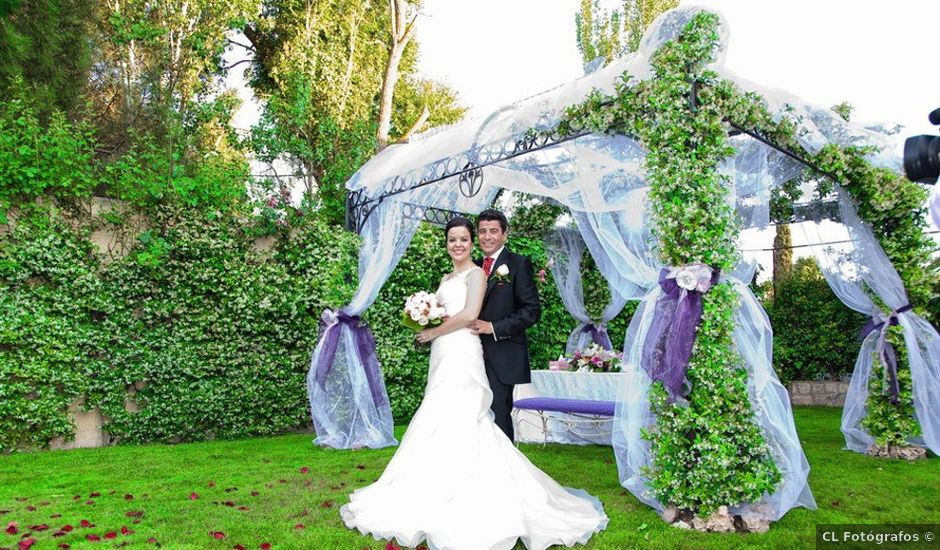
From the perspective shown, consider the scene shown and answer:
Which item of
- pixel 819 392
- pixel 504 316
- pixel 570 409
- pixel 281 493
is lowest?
pixel 819 392

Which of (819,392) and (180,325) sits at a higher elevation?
(180,325)

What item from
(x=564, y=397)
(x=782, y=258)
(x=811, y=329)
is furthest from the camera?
(x=782, y=258)

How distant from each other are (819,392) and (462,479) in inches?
314

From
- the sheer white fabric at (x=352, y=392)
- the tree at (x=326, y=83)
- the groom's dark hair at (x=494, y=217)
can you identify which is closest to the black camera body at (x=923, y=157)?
the groom's dark hair at (x=494, y=217)

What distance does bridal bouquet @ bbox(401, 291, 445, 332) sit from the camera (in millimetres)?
4113

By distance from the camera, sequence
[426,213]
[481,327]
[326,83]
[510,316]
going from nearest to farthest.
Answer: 1. [481,327]
2. [510,316]
3. [426,213]
4. [326,83]

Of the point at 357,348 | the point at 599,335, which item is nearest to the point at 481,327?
the point at 357,348

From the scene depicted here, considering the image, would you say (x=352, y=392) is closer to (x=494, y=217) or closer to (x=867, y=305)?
(x=494, y=217)

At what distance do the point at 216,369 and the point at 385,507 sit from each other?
4.23 metres

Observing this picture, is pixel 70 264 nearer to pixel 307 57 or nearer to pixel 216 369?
pixel 216 369

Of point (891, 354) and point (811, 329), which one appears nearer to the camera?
point (891, 354)

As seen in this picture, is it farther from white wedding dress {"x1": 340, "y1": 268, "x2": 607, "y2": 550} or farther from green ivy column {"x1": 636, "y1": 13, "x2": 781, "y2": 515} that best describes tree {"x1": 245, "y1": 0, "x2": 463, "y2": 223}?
green ivy column {"x1": 636, "y1": 13, "x2": 781, "y2": 515}

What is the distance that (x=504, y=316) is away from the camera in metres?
4.50

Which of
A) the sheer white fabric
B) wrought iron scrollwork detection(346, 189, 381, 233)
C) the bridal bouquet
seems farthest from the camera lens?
wrought iron scrollwork detection(346, 189, 381, 233)
